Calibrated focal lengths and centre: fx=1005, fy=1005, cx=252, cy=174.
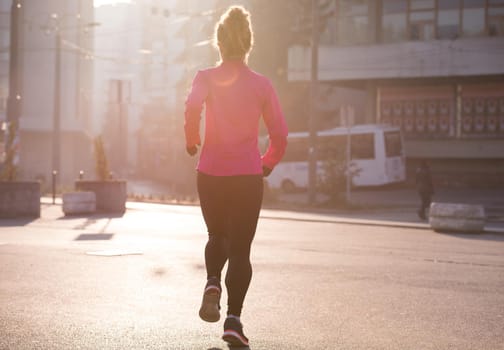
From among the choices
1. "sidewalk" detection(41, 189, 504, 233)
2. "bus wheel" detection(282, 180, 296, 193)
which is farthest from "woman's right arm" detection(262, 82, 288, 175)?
"bus wheel" detection(282, 180, 296, 193)

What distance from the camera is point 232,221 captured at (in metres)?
6.10

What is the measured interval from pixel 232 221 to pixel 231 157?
0.39m

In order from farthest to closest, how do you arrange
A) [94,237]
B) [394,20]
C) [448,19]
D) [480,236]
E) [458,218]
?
1. [394,20]
2. [448,19]
3. [458,218]
4. [480,236]
5. [94,237]

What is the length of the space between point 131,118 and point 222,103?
453ft

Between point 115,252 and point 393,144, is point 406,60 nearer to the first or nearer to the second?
point 393,144

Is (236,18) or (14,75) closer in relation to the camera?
(236,18)

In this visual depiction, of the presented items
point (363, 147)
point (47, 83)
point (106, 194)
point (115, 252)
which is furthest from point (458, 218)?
point (47, 83)

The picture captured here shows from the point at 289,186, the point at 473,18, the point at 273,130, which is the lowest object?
the point at 289,186

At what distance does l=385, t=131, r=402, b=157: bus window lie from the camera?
43844 millimetres

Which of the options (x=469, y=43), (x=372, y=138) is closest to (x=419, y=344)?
(x=372, y=138)

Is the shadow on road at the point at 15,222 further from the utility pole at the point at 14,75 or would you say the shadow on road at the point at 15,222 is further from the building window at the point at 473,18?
the building window at the point at 473,18

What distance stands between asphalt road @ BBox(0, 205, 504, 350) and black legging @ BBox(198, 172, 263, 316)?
0.40 metres

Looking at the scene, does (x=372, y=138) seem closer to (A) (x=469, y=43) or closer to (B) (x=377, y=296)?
(A) (x=469, y=43)

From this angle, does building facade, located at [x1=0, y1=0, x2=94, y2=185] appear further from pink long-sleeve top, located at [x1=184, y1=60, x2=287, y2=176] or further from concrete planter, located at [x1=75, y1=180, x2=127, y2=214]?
pink long-sleeve top, located at [x1=184, y1=60, x2=287, y2=176]
